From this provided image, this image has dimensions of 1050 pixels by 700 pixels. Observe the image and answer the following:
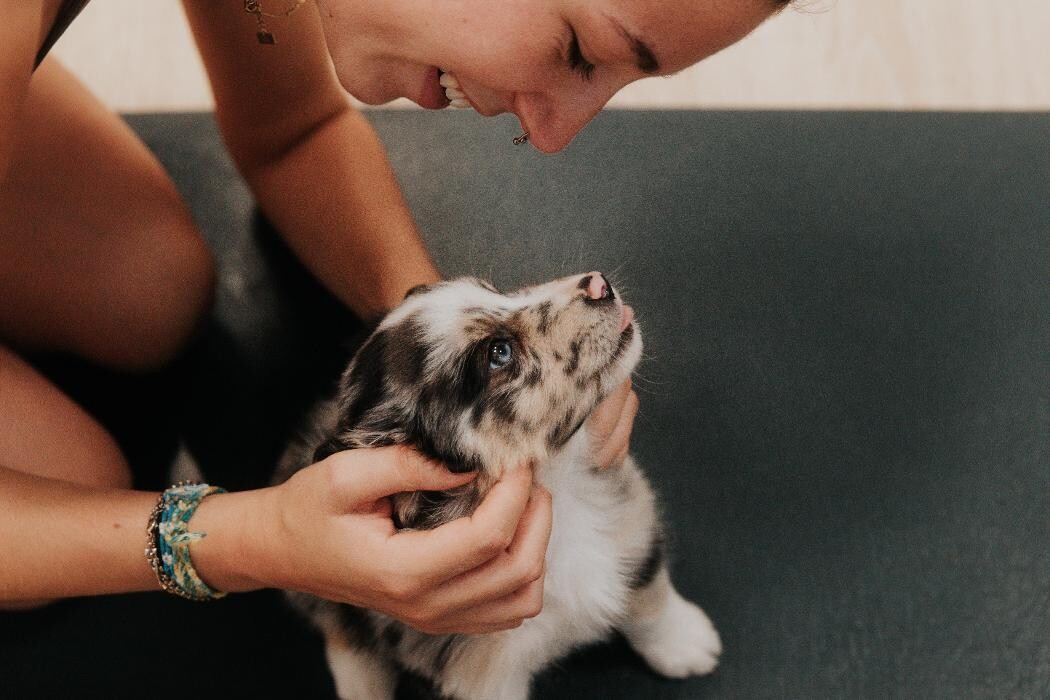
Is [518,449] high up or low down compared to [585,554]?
up

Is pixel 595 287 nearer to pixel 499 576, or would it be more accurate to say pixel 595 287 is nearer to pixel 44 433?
pixel 499 576

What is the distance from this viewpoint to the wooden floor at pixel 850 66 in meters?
1.79

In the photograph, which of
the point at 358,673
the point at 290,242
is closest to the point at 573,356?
the point at 358,673

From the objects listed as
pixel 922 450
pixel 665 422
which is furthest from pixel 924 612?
pixel 665 422

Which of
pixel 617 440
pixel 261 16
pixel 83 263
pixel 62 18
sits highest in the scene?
pixel 62 18

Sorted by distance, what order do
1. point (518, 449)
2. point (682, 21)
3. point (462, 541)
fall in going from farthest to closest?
point (518, 449) → point (462, 541) → point (682, 21)

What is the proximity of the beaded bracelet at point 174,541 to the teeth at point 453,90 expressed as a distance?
1.64 feet

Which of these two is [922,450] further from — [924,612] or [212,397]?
[212,397]

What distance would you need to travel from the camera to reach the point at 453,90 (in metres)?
0.88

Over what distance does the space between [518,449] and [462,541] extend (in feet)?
0.43

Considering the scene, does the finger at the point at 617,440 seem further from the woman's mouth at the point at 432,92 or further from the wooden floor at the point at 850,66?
the wooden floor at the point at 850,66

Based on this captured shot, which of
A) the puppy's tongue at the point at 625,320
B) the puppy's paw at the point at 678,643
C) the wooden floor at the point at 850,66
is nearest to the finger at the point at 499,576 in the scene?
the puppy's tongue at the point at 625,320

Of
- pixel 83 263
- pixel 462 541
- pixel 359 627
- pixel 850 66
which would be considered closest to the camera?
pixel 462 541

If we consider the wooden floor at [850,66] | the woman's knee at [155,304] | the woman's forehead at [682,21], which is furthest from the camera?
the wooden floor at [850,66]
